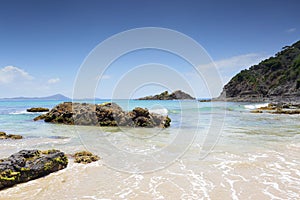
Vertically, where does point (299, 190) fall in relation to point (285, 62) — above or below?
below

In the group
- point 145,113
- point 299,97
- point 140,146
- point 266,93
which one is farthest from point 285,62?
point 140,146

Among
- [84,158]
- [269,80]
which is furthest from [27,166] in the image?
[269,80]

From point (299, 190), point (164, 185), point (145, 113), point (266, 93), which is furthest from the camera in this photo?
point (266, 93)

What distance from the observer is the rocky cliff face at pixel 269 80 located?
8300 cm

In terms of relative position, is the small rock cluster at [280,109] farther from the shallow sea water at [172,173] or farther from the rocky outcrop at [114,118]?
the shallow sea water at [172,173]

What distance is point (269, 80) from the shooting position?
102 m

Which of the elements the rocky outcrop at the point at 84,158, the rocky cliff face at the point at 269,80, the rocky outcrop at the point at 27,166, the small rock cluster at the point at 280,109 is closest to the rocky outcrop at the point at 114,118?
the rocky outcrop at the point at 84,158

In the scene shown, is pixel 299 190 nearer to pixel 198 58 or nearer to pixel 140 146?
pixel 140 146

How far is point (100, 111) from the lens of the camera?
20.8 m

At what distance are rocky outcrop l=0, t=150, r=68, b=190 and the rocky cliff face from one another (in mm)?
83131

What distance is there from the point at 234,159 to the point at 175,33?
905 centimetres

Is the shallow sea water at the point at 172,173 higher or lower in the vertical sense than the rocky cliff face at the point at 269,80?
lower

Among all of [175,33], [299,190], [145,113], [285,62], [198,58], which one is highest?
[285,62]

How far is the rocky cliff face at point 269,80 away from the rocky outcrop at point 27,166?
83.1 metres
